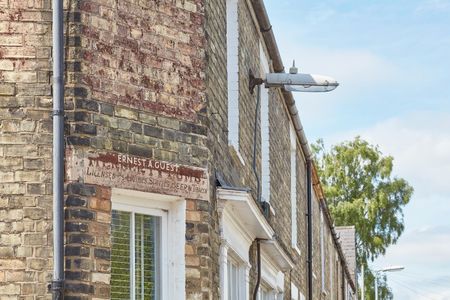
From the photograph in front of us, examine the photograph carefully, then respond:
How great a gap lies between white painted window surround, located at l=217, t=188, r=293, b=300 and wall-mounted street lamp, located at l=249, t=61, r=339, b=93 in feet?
6.52

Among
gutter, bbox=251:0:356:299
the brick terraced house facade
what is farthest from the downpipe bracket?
gutter, bbox=251:0:356:299

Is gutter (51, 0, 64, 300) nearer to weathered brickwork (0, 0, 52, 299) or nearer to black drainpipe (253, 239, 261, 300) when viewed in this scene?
weathered brickwork (0, 0, 52, 299)

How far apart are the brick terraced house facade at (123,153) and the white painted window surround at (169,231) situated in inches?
0.5

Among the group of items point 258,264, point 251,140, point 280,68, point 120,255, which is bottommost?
point 120,255

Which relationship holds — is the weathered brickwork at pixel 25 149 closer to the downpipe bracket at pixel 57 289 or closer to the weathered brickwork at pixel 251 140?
the downpipe bracket at pixel 57 289

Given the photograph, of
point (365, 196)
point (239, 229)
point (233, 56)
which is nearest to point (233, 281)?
point (239, 229)

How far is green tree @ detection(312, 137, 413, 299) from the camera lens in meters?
51.7

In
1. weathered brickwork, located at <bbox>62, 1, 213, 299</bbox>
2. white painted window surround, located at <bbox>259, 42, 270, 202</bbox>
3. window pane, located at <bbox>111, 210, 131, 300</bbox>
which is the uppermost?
white painted window surround, located at <bbox>259, 42, 270, 202</bbox>

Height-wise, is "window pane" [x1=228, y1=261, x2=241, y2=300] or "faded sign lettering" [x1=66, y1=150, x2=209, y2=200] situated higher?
"faded sign lettering" [x1=66, y1=150, x2=209, y2=200]

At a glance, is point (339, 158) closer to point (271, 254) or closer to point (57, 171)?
point (271, 254)

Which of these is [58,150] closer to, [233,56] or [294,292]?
[233,56]

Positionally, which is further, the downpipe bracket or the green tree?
the green tree

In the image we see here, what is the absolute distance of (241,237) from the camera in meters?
13.8

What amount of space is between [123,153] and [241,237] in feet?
11.6
